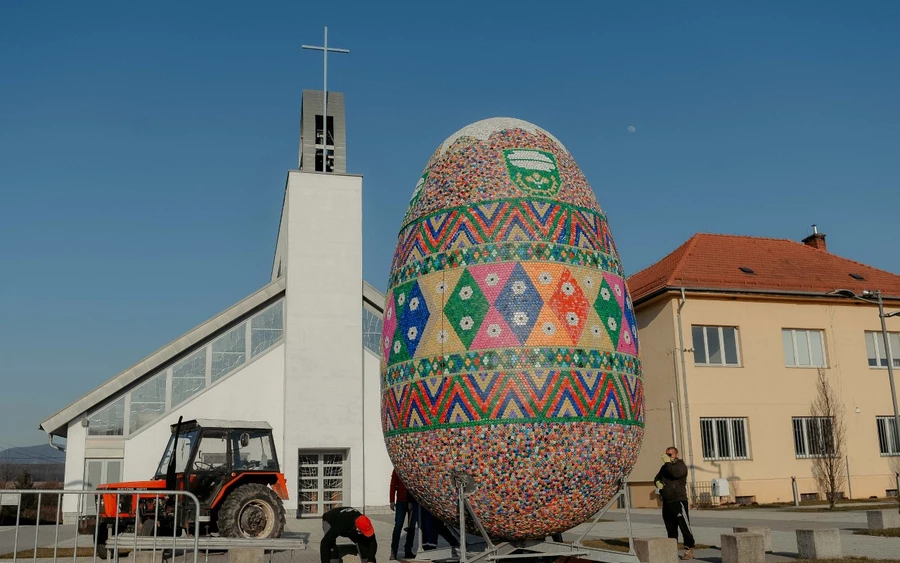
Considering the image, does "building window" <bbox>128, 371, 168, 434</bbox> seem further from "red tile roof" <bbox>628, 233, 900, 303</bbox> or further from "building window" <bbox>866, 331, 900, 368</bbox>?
"building window" <bbox>866, 331, 900, 368</bbox>

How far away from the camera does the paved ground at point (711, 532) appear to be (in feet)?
36.2

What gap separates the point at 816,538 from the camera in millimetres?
9977

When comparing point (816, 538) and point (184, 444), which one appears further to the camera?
point (184, 444)

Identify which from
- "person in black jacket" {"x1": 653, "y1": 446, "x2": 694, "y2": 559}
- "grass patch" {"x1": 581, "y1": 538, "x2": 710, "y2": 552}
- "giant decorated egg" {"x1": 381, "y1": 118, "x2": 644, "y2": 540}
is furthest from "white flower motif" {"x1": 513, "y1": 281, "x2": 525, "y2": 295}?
"grass patch" {"x1": 581, "y1": 538, "x2": 710, "y2": 552}

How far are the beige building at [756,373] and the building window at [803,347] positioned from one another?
36 millimetres

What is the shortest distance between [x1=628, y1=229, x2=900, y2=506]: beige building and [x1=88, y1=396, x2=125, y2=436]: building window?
52.6 feet

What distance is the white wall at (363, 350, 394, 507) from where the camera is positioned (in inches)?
1041

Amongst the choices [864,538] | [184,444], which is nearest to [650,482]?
[864,538]

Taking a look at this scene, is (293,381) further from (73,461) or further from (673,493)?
(673,493)

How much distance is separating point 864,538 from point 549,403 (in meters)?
9.36

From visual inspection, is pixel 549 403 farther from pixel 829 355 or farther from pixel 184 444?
pixel 829 355

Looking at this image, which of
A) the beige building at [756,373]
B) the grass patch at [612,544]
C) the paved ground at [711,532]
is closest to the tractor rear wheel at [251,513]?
the paved ground at [711,532]

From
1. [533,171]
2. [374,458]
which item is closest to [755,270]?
[374,458]

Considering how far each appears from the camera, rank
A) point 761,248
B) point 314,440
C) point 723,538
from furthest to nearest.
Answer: point 761,248, point 314,440, point 723,538
